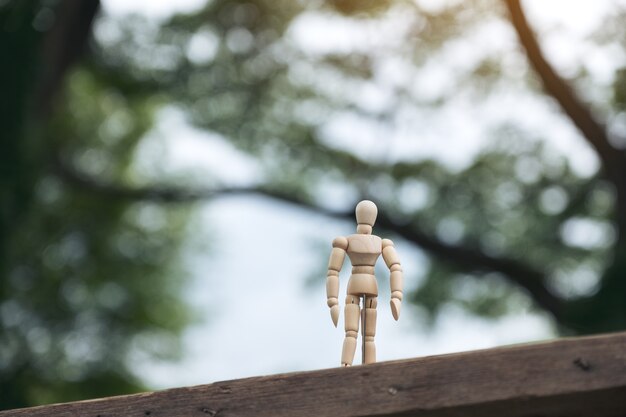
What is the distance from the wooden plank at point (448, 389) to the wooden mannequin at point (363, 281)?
17.2 inches

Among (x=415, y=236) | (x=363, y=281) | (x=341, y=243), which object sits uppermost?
(x=415, y=236)

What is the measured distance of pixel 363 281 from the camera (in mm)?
2695

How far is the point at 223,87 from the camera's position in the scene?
11375mm

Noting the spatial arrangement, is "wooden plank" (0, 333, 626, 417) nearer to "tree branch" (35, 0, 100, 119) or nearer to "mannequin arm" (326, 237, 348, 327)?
"mannequin arm" (326, 237, 348, 327)

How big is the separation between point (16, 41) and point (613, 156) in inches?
227

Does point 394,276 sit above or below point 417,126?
below

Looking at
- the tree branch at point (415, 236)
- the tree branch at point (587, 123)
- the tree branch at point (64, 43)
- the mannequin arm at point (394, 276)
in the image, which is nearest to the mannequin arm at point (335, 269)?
the mannequin arm at point (394, 276)

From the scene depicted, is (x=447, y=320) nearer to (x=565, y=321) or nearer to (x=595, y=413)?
(x=565, y=321)

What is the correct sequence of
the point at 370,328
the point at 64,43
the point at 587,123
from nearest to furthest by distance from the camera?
the point at 370,328
the point at 587,123
the point at 64,43

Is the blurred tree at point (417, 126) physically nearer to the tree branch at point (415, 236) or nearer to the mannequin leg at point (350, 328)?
the tree branch at point (415, 236)

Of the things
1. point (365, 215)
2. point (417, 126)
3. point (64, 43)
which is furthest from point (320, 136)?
point (365, 215)

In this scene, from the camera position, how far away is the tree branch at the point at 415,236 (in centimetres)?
1032

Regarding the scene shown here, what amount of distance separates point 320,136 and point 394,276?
8954mm

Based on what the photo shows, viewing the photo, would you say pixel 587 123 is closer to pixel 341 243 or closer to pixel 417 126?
pixel 417 126
